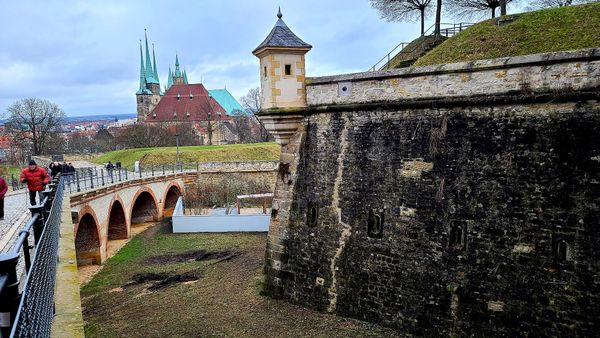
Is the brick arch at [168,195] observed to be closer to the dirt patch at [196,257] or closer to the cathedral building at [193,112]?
the dirt patch at [196,257]

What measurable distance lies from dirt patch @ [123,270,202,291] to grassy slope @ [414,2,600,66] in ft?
38.2

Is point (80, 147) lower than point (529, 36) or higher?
lower

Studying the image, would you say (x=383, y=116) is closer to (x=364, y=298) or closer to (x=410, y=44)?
(x=364, y=298)

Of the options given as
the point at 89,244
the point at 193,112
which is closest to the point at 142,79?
the point at 193,112

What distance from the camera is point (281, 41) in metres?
12.5

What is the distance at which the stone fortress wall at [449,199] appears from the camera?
330 inches

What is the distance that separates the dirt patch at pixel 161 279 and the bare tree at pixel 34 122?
38302mm

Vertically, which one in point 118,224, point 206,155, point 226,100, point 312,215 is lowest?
point 118,224

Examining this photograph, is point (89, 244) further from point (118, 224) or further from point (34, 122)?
point (34, 122)

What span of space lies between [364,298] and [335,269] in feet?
3.60

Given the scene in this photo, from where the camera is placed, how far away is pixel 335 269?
1181cm

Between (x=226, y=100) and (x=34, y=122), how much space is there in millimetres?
37565

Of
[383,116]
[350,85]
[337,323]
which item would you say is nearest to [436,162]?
[383,116]

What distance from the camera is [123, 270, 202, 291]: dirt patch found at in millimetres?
15586
